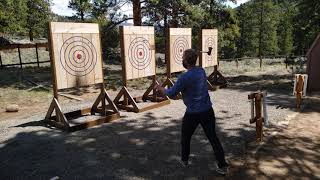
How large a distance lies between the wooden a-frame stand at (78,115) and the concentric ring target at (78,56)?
0.65m

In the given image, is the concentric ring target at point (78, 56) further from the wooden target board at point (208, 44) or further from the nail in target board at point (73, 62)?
the wooden target board at point (208, 44)

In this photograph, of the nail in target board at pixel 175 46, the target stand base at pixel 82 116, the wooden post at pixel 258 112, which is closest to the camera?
the wooden post at pixel 258 112

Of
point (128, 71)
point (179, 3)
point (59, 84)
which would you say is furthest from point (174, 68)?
point (179, 3)

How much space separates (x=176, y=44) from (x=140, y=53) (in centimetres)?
192

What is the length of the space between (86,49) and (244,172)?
4.77 metres

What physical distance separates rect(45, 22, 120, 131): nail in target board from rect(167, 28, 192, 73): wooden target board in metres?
2.99

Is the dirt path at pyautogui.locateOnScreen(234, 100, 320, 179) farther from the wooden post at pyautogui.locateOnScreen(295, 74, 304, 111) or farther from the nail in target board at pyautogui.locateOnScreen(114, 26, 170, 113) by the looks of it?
the nail in target board at pyautogui.locateOnScreen(114, 26, 170, 113)

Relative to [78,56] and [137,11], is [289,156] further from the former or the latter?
[137,11]

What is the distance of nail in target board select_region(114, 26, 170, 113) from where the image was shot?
8648mm

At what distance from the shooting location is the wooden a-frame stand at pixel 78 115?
713 cm

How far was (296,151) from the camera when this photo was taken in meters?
5.67

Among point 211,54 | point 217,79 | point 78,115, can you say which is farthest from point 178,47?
point 78,115

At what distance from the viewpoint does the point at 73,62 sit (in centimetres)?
748

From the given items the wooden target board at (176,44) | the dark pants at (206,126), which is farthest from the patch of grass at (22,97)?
the dark pants at (206,126)
